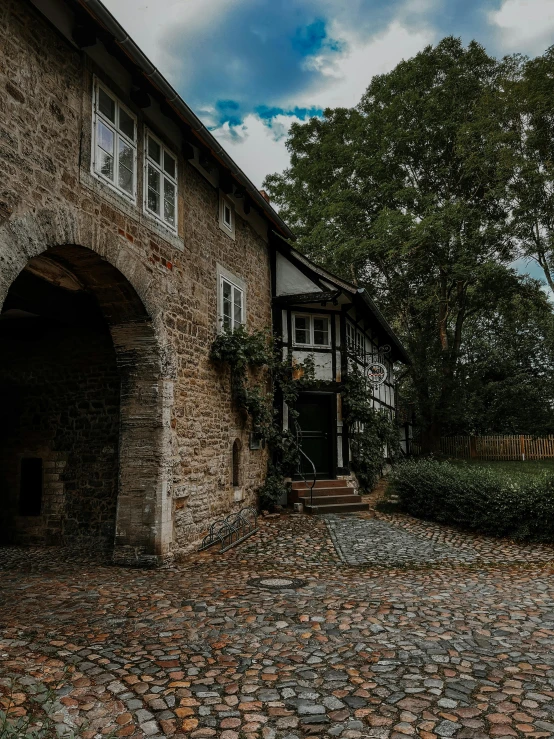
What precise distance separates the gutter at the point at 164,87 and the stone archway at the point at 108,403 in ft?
6.71

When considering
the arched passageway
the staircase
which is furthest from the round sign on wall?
the arched passageway

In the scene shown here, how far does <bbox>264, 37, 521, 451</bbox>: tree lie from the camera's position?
19.2 meters

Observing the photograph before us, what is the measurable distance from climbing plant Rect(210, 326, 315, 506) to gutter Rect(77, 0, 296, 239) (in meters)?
2.73

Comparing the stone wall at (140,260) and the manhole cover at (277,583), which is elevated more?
the stone wall at (140,260)

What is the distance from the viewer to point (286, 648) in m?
4.21

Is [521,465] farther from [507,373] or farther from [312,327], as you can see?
[312,327]

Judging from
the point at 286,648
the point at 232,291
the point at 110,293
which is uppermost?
the point at 232,291

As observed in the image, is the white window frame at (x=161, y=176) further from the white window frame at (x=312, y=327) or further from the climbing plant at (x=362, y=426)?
the climbing plant at (x=362, y=426)

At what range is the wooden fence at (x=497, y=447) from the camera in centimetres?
2442

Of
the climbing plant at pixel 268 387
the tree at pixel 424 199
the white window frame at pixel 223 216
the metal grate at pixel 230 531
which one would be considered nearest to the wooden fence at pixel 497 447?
the tree at pixel 424 199

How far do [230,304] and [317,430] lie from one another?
457 centimetres

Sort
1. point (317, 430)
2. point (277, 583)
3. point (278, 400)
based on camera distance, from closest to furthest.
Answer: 1. point (277, 583)
2. point (278, 400)
3. point (317, 430)

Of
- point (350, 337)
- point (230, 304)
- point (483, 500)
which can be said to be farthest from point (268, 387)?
point (483, 500)

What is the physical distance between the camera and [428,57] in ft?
70.3
